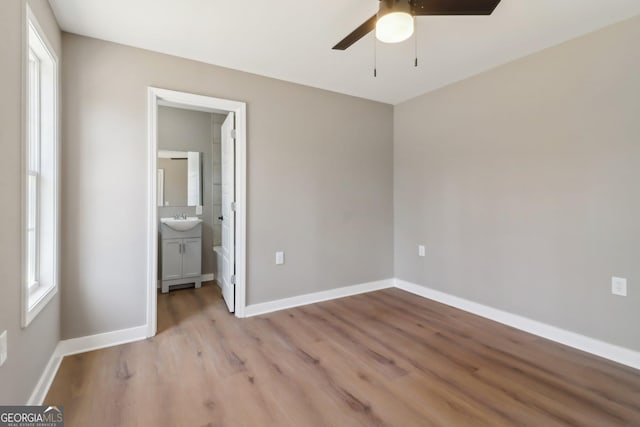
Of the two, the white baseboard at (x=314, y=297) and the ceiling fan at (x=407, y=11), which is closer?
the ceiling fan at (x=407, y=11)

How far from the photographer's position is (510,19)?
2168 mm

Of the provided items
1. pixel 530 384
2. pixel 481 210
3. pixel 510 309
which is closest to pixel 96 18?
pixel 481 210

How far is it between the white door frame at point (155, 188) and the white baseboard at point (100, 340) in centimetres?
9

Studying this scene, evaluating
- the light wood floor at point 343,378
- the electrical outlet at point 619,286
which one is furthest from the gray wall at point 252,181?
the electrical outlet at point 619,286

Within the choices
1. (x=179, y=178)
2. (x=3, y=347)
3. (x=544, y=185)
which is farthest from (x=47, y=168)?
(x=544, y=185)

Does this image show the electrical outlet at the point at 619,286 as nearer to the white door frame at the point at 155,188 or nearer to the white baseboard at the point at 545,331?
the white baseboard at the point at 545,331

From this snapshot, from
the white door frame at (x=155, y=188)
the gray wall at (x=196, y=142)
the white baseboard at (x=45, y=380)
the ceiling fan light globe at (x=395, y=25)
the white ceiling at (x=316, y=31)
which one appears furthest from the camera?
the gray wall at (x=196, y=142)

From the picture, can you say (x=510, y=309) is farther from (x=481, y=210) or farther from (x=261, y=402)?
(x=261, y=402)

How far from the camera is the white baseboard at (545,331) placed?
2223 mm

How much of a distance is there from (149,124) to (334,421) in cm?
257

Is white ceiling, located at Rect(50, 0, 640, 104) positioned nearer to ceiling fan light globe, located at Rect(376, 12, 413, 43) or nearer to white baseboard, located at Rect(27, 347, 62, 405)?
ceiling fan light globe, located at Rect(376, 12, 413, 43)

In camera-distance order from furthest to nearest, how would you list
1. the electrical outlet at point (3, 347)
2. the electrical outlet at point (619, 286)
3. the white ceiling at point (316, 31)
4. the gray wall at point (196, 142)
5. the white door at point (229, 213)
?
the gray wall at point (196, 142)
the white door at point (229, 213)
the electrical outlet at point (619, 286)
the white ceiling at point (316, 31)
the electrical outlet at point (3, 347)

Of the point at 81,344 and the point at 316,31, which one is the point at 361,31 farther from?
the point at 81,344

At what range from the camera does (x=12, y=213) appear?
145 centimetres
